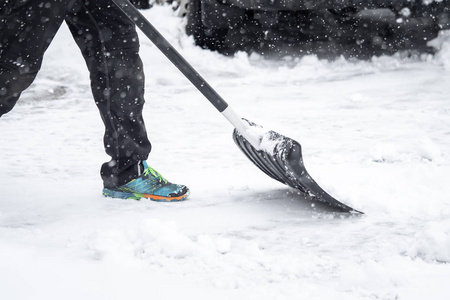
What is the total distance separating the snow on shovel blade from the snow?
0.08 m

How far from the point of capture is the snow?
5.48 feet

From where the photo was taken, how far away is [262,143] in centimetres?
234

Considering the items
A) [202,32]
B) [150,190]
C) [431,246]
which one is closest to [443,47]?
[202,32]

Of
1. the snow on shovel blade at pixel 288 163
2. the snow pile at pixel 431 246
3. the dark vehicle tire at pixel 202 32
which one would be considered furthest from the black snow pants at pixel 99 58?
the dark vehicle tire at pixel 202 32

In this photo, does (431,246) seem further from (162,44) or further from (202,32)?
(202,32)

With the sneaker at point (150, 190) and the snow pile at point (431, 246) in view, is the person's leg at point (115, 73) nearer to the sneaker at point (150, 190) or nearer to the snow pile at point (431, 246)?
the sneaker at point (150, 190)

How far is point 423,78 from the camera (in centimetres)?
486

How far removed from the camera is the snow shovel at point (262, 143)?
223cm

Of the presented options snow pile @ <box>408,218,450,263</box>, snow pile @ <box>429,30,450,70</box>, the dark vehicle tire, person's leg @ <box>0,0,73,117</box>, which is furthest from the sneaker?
the dark vehicle tire

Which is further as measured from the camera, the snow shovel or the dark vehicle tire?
the dark vehicle tire

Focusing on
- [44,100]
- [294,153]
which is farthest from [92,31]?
[44,100]

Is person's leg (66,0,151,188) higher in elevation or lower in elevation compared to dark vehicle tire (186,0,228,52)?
lower

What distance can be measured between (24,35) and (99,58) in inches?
12.3

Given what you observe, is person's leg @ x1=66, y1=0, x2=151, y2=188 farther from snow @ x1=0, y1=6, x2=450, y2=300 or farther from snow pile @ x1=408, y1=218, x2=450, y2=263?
snow pile @ x1=408, y1=218, x2=450, y2=263
